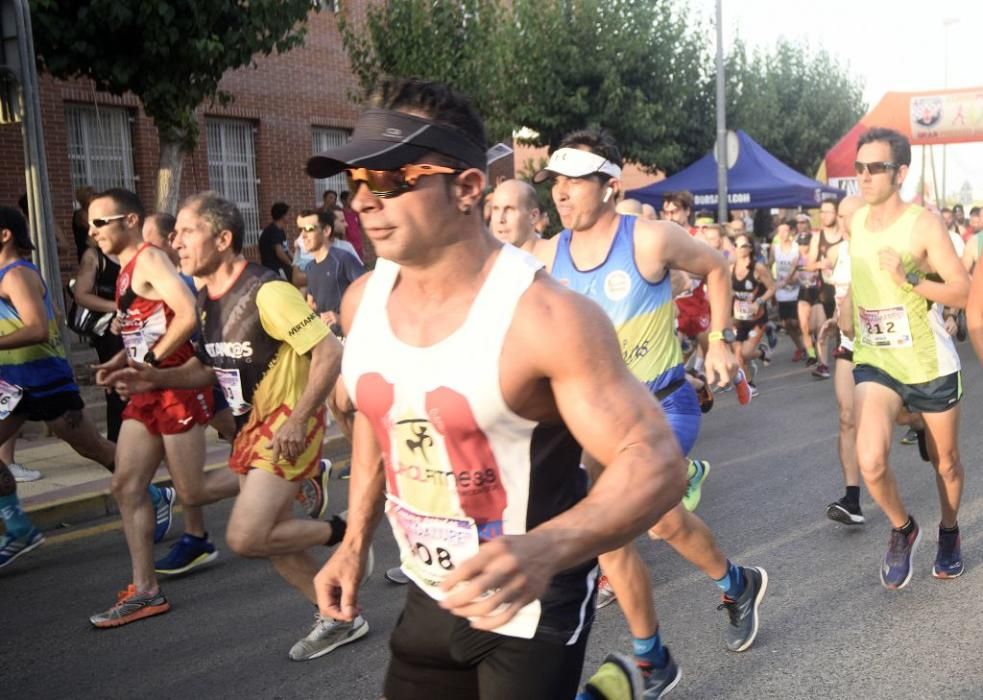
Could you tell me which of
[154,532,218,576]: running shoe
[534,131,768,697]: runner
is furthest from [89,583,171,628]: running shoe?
[534,131,768,697]: runner

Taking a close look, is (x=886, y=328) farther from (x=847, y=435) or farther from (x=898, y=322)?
(x=847, y=435)

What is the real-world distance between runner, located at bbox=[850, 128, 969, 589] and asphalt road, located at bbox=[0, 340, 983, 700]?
12.6 inches

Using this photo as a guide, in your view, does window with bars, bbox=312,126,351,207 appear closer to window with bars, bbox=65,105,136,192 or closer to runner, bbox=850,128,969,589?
window with bars, bbox=65,105,136,192

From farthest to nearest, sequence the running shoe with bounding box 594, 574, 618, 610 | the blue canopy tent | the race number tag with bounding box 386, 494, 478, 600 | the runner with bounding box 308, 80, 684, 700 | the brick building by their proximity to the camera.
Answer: the blue canopy tent
the brick building
the running shoe with bounding box 594, 574, 618, 610
the race number tag with bounding box 386, 494, 478, 600
the runner with bounding box 308, 80, 684, 700

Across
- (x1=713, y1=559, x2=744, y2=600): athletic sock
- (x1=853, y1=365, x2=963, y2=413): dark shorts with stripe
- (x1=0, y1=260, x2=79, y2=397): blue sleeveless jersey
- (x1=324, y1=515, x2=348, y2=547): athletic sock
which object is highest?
(x1=0, y1=260, x2=79, y2=397): blue sleeveless jersey

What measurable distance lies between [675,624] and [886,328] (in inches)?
65.0

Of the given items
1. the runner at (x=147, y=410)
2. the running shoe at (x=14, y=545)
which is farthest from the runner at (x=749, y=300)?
the running shoe at (x=14, y=545)

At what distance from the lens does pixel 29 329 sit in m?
6.02

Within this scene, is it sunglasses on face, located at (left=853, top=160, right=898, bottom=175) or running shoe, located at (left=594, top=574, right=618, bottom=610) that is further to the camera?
sunglasses on face, located at (left=853, top=160, right=898, bottom=175)

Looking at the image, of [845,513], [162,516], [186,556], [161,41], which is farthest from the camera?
[161,41]

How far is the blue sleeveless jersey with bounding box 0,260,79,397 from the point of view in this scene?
6262mm

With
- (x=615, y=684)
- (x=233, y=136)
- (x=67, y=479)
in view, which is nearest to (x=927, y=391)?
(x=615, y=684)

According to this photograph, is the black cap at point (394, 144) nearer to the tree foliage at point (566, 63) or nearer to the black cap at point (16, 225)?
the black cap at point (16, 225)

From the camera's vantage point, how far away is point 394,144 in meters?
2.24
